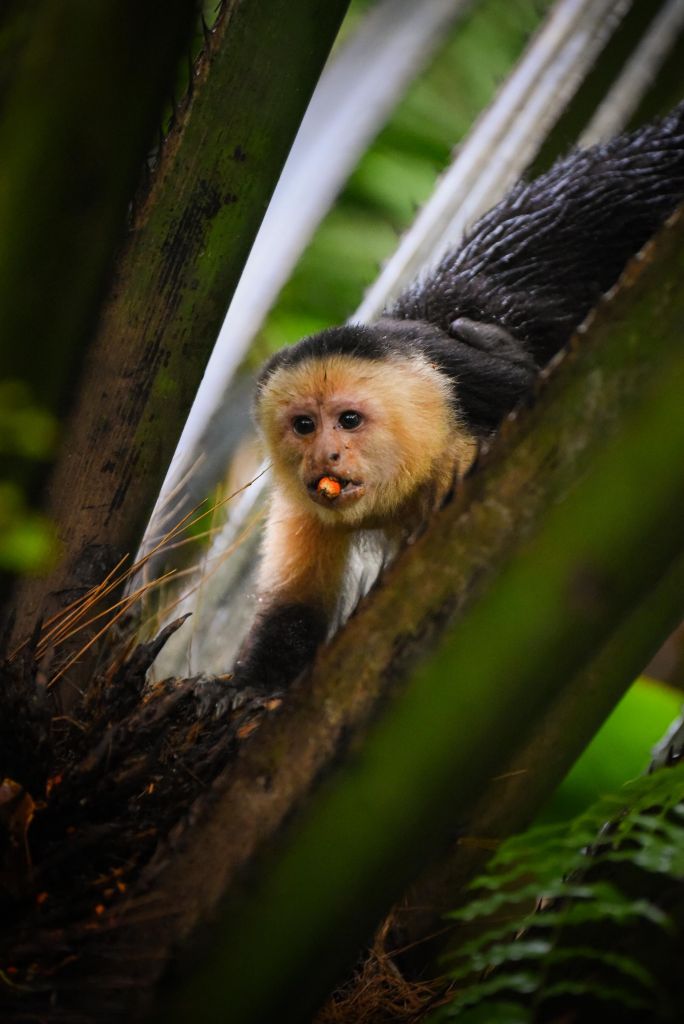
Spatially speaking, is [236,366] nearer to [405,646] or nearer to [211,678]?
[211,678]

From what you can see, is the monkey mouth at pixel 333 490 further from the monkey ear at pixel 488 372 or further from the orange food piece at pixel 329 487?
the monkey ear at pixel 488 372

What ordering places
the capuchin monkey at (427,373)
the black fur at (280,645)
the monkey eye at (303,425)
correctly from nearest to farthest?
the black fur at (280,645), the capuchin monkey at (427,373), the monkey eye at (303,425)

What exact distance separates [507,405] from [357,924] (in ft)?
5.55

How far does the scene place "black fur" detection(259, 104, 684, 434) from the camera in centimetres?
256

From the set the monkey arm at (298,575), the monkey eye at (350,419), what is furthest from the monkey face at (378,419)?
the monkey arm at (298,575)

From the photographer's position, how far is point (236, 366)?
2.87 m

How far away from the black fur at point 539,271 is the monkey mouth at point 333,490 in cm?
36

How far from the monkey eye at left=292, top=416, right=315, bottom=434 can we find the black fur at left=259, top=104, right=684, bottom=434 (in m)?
0.15

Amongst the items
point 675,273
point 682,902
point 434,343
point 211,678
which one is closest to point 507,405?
point 434,343

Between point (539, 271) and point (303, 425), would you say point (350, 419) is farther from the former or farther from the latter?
point (539, 271)

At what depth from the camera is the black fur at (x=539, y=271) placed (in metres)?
2.56

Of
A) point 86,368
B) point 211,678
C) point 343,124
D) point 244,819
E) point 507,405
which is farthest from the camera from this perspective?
point 343,124

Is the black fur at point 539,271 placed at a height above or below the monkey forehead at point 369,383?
above

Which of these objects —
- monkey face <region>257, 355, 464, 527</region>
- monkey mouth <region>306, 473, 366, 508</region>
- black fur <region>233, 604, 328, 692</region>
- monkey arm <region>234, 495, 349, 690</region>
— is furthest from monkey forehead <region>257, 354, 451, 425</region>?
black fur <region>233, 604, 328, 692</region>
